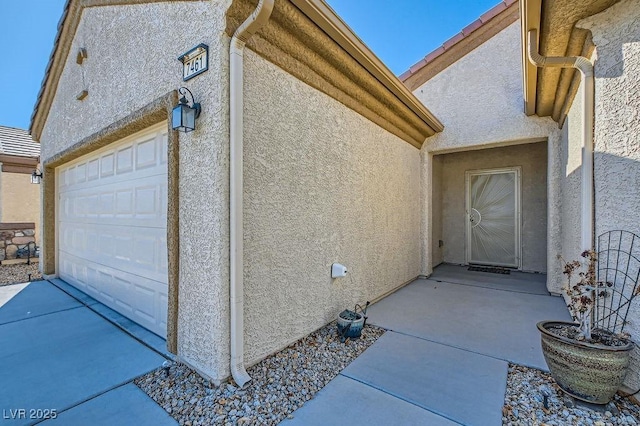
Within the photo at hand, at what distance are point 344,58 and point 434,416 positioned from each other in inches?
194

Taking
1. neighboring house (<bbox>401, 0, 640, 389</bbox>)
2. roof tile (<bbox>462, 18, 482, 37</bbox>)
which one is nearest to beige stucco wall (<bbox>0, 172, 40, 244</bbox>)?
neighboring house (<bbox>401, 0, 640, 389</bbox>)

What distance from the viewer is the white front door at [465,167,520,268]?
9.64 m

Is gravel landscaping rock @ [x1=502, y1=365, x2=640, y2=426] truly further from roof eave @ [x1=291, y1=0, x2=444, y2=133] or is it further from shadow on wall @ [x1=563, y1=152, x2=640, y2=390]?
roof eave @ [x1=291, y1=0, x2=444, y2=133]

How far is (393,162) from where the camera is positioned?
7.06 m

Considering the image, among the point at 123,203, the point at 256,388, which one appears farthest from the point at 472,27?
the point at 256,388

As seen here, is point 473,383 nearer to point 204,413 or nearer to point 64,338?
point 204,413

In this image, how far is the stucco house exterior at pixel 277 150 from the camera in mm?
3197

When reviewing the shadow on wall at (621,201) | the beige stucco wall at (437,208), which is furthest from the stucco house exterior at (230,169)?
the beige stucco wall at (437,208)

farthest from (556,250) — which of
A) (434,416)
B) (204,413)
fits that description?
(204,413)

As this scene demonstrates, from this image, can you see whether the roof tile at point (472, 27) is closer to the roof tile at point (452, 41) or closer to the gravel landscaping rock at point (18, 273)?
the roof tile at point (452, 41)

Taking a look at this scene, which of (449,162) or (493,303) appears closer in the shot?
(493,303)

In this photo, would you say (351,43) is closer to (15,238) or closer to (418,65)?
(418,65)

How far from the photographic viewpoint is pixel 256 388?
3148mm

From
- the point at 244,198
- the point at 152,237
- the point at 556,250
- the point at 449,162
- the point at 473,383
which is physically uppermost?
the point at 449,162
